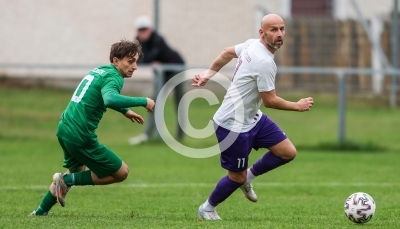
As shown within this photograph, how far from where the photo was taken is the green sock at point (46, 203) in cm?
761

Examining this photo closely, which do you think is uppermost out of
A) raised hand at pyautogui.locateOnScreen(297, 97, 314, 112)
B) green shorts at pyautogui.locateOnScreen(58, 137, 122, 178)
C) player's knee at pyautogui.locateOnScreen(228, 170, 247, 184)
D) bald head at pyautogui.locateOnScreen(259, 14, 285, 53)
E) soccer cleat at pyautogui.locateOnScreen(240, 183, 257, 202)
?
bald head at pyautogui.locateOnScreen(259, 14, 285, 53)

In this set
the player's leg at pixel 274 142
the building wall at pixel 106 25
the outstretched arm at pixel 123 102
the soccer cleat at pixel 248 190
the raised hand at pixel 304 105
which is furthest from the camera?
the building wall at pixel 106 25

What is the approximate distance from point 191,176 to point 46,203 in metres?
4.26

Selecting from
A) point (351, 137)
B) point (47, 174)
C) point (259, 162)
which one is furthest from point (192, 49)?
point (259, 162)

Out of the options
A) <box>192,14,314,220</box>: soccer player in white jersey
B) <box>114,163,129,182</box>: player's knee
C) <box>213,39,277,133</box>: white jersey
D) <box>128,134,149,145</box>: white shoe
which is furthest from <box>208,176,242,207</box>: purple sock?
<box>128,134,149,145</box>: white shoe

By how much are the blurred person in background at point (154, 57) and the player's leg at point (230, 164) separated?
7.85 meters

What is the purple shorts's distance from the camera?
7.59m

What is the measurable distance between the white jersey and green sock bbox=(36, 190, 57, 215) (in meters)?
1.76

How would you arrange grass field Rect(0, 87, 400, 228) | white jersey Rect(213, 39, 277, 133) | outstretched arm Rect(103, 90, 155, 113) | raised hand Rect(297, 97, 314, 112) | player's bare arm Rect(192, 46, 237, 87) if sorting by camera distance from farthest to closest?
player's bare arm Rect(192, 46, 237, 87)
grass field Rect(0, 87, 400, 228)
white jersey Rect(213, 39, 277, 133)
raised hand Rect(297, 97, 314, 112)
outstretched arm Rect(103, 90, 155, 113)

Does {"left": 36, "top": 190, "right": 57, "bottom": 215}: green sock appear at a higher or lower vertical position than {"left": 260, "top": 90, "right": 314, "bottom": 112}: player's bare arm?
lower

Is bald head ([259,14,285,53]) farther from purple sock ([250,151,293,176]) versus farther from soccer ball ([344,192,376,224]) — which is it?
soccer ball ([344,192,376,224])

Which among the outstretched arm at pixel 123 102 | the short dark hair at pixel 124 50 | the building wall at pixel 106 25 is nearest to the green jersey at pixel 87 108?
the short dark hair at pixel 124 50

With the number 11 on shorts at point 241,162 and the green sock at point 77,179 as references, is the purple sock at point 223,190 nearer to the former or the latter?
the number 11 on shorts at point 241,162

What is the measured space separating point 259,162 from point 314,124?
9.06 metres
